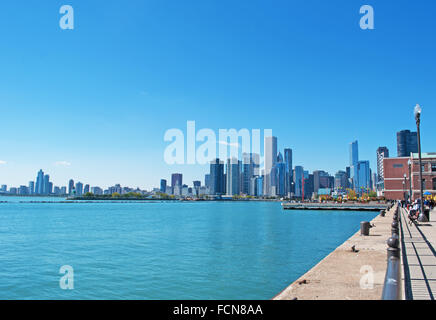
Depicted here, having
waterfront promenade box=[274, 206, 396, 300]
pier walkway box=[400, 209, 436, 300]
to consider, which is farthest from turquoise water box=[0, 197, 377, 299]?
pier walkway box=[400, 209, 436, 300]

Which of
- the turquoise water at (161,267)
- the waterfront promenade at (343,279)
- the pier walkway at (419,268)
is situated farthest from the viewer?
the turquoise water at (161,267)

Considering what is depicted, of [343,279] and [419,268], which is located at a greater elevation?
[419,268]

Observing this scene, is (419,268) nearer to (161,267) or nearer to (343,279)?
(343,279)

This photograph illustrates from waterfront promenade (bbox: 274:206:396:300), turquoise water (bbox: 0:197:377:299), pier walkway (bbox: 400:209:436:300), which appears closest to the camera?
pier walkway (bbox: 400:209:436:300)

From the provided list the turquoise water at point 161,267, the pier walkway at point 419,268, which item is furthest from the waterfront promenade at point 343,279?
the turquoise water at point 161,267

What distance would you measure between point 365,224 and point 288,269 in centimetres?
804

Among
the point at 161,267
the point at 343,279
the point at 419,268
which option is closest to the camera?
the point at 343,279

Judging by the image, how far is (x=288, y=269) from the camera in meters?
21.8

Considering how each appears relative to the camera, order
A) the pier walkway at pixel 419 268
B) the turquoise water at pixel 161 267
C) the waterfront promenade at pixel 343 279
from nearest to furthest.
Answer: the pier walkway at pixel 419 268 → the waterfront promenade at pixel 343 279 → the turquoise water at pixel 161 267

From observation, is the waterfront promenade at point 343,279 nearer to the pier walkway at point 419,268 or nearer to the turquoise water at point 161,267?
the pier walkway at point 419,268

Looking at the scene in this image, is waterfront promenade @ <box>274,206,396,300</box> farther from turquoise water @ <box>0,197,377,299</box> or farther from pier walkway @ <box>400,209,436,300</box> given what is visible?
turquoise water @ <box>0,197,377,299</box>

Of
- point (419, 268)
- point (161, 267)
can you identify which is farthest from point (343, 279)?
point (161, 267)

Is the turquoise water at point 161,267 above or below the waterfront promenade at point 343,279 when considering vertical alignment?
below
